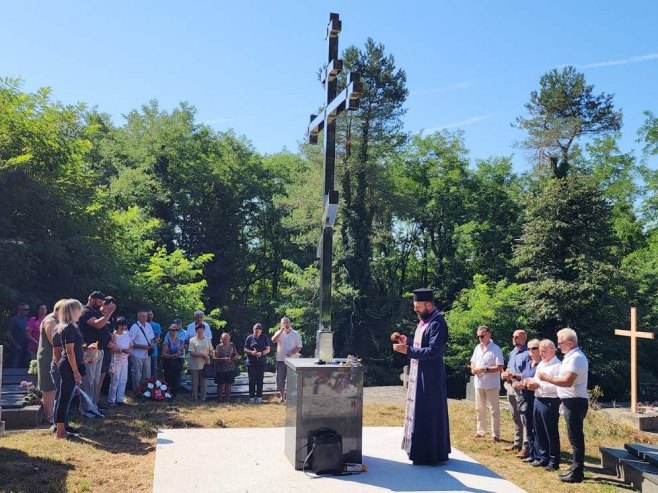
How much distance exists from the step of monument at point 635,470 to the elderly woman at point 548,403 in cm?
71

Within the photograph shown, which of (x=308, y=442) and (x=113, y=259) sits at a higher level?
(x=113, y=259)

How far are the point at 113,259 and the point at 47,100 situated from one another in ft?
14.1

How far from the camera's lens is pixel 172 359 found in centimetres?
1165

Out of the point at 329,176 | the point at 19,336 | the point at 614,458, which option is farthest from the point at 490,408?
the point at 19,336

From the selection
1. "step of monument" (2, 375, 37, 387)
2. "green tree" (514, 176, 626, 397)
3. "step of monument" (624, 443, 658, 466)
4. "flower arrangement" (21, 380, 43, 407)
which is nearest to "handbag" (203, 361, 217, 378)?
"step of monument" (2, 375, 37, 387)

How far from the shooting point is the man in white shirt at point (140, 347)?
36.5ft

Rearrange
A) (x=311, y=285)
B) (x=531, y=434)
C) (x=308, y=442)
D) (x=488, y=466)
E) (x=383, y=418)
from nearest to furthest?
(x=308, y=442)
(x=488, y=466)
(x=531, y=434)
(x=383, y=418)
(x=311, y=285)

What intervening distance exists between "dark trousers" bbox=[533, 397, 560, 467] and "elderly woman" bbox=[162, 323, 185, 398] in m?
6.68

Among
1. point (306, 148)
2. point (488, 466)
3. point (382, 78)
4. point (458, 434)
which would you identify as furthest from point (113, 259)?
point (382, 78)

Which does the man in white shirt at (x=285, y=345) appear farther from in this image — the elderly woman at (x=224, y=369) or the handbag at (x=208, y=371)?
the handbag at (x=208, y=371)

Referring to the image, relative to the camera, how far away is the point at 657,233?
31.7 meters

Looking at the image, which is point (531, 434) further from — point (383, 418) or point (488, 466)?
point (383, 418)

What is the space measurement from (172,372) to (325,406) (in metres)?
5.91

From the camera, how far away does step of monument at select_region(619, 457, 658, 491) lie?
21.1 ft
